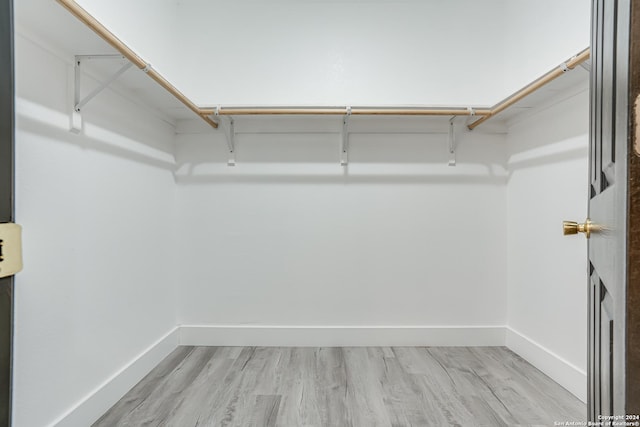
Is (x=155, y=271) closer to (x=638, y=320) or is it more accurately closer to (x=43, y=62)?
(x=43, y=62)

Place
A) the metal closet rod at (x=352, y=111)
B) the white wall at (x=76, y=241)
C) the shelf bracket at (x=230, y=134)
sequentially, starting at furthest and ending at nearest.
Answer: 1. the shelf bracket at (x=230, y=134)
2. the metal closet rod at (x=352, y=111)
3. the white wall at (x=76, y=241)

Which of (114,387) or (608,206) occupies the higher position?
(608,206)

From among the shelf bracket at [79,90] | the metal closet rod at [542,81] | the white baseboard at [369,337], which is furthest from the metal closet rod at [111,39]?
the metal closet rod at [542,81]

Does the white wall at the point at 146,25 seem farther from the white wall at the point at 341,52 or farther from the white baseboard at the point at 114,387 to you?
the white baseboard at the point at 114,387

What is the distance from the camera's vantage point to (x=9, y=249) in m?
0.53

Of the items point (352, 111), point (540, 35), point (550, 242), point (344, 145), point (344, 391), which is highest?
point (540, 35)

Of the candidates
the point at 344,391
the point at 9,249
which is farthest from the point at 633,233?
the point at 344,391

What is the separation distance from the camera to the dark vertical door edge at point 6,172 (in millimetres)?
521

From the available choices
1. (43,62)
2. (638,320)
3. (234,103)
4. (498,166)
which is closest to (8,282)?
(638,320)

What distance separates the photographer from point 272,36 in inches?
94.3

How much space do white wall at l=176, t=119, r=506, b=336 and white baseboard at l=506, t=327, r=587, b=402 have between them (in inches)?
8.1

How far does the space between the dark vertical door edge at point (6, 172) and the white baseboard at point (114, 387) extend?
1040mm

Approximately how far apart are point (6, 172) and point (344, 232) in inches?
78.3

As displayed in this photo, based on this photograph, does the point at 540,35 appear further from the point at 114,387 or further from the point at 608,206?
the point at 114,387
